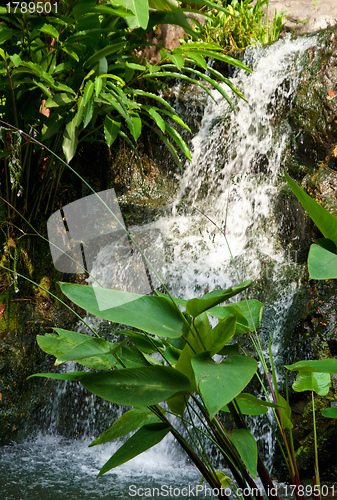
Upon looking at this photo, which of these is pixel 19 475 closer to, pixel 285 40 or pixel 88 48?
pixel 88 48

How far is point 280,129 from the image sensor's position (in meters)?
4.33

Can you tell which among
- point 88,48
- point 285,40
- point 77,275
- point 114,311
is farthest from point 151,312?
point 285,40

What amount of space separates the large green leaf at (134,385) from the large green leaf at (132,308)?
0.07 meters

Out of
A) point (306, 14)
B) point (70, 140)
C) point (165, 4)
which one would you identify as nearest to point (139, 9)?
point (165, 4)

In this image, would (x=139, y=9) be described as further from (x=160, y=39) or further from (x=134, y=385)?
(x=160, y=39)

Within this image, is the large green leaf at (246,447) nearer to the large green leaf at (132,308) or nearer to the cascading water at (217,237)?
the large green leaf at (132,308)

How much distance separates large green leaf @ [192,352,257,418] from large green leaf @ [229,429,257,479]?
15cm

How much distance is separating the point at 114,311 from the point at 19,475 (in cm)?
224

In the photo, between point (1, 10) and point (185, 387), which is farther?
point (1, 10)

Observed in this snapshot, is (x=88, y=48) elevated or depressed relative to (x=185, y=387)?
elevated

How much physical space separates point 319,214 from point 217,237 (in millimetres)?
3471

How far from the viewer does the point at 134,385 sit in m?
0.65

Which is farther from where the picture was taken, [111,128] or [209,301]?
[111,128]

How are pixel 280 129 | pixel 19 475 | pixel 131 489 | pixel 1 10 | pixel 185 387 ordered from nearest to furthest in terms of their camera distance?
pixel 185 387, pixel 131 489, pixel 19 475, pixel 1 10, pixel 280 129
